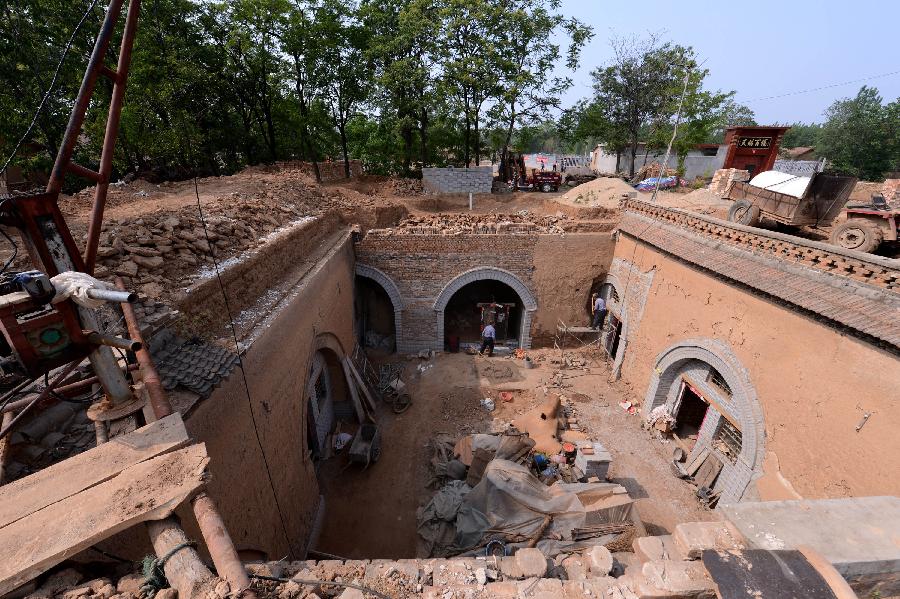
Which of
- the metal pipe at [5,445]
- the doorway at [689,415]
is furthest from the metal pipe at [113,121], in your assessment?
the doorway at [689,415]

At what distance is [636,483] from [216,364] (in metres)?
8.25

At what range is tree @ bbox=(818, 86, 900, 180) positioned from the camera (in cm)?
2641

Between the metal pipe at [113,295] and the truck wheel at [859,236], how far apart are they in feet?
37.2

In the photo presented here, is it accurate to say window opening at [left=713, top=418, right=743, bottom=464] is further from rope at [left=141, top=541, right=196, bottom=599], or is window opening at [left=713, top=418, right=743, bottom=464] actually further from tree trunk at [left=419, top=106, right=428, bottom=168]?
tree trunk at [left=419, top=106, right=428, bottom=168]

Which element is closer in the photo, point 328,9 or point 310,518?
point 310,518

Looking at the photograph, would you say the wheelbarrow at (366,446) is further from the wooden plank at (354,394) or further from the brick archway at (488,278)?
the brick archway at (488,278)

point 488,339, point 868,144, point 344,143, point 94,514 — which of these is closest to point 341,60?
point 344,143

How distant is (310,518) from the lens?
692cm

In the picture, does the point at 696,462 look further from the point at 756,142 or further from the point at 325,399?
the point at 756,142

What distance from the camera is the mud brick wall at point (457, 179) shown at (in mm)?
17828

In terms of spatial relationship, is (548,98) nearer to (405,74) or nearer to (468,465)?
(405,74)

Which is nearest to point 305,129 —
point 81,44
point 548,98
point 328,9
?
point 328,9

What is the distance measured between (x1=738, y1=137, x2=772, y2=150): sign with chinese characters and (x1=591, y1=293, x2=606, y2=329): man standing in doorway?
1415cm

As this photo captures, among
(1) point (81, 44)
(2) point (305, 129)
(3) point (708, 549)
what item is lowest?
(3) point (708, 549)
